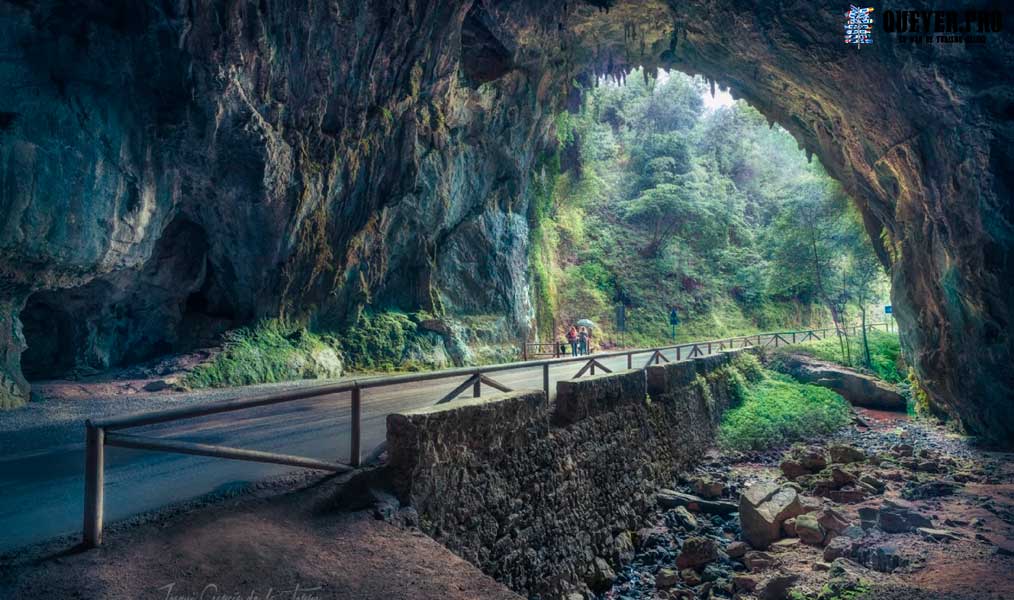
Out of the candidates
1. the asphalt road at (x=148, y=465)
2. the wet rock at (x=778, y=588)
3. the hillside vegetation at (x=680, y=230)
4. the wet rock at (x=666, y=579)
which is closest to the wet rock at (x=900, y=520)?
the wet rock at (x=778, y=588)

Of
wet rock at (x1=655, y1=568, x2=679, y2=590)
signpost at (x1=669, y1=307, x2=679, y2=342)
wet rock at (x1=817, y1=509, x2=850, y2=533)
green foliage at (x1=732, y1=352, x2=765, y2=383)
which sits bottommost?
wet rock at (x1=655, y1=568, x2=679, y2=590)

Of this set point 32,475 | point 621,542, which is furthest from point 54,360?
point 621,542

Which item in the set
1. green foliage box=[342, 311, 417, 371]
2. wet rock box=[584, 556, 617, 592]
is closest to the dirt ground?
wet rock box=[584, 556, 617, 592]

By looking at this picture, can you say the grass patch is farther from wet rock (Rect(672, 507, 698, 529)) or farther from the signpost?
wet rock (Rect(672, 507, 698, 529))

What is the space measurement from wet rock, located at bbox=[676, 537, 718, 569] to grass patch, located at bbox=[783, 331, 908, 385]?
18.4 metres

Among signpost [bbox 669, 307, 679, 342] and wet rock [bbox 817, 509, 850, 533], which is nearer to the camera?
wet rock [bbox 817, 509, 850, 533]

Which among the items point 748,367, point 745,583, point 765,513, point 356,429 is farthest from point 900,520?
point 748,367

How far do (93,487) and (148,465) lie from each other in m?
2.38

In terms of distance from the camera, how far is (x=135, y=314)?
13.2m

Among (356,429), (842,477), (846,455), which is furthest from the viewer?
(846,455)

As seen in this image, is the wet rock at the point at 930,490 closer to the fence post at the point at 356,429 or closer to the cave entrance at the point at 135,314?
the fence post at the point at 356,429

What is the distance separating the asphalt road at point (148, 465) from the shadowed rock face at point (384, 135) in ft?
14.9

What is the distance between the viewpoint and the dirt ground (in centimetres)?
290

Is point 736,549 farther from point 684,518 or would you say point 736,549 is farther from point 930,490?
point 930,490
